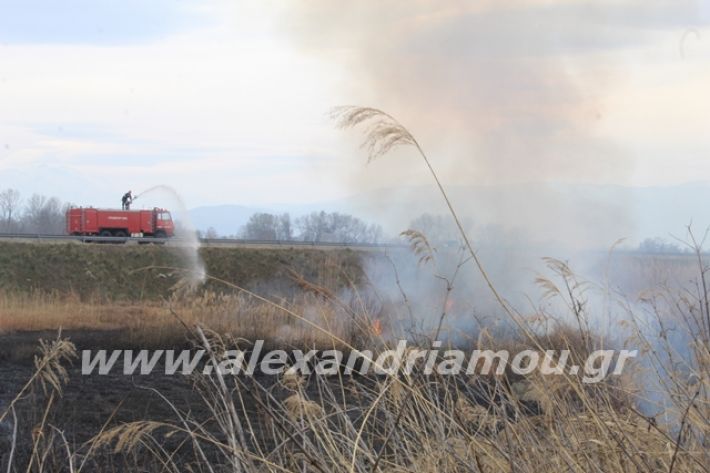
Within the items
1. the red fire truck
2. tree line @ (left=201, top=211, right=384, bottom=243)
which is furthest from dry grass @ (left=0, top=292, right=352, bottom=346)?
the red fire truck

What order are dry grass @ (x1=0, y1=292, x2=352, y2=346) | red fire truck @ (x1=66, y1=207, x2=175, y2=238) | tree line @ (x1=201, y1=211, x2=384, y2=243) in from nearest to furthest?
dry grass @ (x1=0, y1=292, x2=352, y2=346) < tree line @ (x1=201, y1=211, x2=384, y2=243) < red fire truck @ (x1=66, y1=207, x2=175, y2=238)

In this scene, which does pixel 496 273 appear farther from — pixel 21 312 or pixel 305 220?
pixel 305 220

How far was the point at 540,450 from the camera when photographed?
10.7 feet

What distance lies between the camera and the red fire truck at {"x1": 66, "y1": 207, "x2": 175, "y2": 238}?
43.3m

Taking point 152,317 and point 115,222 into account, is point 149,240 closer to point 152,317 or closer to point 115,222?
point 115,222

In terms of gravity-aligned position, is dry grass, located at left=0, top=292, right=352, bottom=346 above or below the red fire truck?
below

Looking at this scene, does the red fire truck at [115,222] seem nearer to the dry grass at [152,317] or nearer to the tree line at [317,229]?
the tree line at [317,229]

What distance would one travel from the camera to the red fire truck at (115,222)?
142ft

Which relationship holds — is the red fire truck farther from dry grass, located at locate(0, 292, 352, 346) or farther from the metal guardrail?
dry grass, located at locate(0, 292, 352, 346)

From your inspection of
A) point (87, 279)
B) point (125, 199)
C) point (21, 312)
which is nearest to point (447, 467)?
point (21, 312)

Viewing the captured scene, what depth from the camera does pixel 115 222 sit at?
4369 centimetres

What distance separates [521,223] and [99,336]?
12.1m

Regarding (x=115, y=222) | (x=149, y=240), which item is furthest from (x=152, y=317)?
(x=115, y=222)

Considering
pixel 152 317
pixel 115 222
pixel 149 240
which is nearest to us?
pixel 152 317
